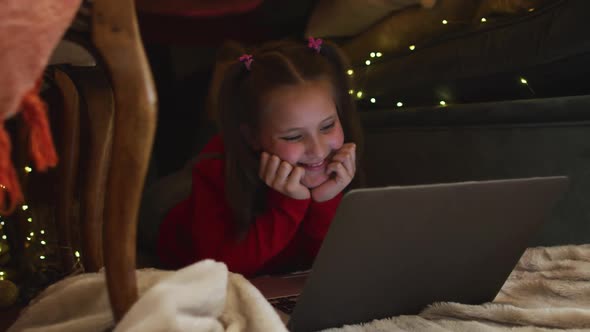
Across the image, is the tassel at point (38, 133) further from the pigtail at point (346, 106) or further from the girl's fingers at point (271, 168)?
the pigtail at point (346, 106)

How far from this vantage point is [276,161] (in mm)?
1128

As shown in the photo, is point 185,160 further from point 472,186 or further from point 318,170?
point 472,186

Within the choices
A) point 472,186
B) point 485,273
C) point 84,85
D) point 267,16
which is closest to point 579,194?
point 485,273

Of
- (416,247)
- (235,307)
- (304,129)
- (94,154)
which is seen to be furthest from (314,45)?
(235,307)

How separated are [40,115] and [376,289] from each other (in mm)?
455

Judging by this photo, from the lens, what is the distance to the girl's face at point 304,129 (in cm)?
116

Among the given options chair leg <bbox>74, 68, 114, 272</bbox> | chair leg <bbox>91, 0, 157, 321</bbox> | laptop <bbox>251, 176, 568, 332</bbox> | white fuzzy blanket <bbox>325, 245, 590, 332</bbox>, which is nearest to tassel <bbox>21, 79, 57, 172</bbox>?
chair leg <bbox>91, 0, 157, 321</bbox>

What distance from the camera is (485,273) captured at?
89 centimetres

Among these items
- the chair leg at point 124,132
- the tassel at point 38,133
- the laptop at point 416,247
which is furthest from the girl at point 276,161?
the tassel at point 38,133

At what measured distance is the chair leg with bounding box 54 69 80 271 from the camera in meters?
1.30

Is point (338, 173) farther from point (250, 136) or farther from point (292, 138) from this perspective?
point (250, 136)

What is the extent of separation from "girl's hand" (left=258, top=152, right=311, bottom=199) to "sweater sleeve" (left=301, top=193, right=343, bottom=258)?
0.15m

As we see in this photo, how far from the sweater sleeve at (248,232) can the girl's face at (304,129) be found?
0.09 metres

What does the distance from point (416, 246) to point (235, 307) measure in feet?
0.79
